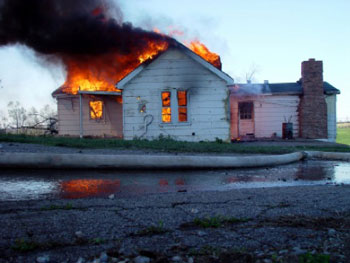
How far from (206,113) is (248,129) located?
6378 millimetres

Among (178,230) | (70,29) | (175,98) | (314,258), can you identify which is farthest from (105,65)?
(314,258)

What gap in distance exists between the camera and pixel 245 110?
2097 cm

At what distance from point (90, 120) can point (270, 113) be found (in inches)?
412

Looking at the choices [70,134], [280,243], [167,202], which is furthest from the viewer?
[70,134]

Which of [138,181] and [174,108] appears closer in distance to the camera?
[138,181]

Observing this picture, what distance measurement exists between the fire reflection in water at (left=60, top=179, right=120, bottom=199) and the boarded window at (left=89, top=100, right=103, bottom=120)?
1367 centimetres

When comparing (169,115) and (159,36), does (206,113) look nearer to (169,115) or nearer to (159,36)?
(169,115)

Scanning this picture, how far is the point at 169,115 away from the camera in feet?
50.8

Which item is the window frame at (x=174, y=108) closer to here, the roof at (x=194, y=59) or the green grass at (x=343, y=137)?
the roof at (x=194, y=59)

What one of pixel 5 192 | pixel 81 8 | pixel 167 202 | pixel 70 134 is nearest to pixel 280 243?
pixel 167 202

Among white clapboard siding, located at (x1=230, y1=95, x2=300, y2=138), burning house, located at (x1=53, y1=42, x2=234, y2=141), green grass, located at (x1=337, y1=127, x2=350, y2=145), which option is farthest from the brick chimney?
burning house, located at (x1=53, y1=42, x2=234, y2=141)

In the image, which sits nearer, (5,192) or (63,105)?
(5,192)

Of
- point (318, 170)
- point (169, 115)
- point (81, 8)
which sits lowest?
point (318, 170)

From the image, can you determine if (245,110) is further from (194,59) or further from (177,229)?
(177,229)
